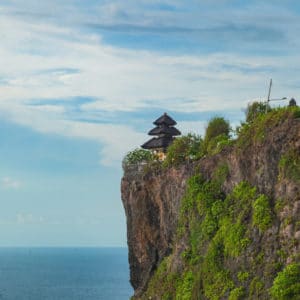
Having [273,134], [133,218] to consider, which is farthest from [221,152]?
[133,218]

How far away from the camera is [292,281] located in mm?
27891

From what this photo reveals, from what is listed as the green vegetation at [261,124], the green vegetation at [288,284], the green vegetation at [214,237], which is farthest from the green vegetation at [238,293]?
the green vegetation at [261,124]

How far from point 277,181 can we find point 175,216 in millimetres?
11816

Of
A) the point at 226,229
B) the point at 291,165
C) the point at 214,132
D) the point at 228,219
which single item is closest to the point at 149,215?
the point at 214,132

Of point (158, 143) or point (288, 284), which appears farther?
point (158, 143)

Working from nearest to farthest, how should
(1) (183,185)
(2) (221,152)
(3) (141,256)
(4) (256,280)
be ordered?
(4) (256,280), (2) (221,152), (1) (183,185), (3) (141,256)

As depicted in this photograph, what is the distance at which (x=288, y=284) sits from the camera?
91.6 ft

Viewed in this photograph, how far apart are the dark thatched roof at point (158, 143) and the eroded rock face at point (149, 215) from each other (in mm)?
2529

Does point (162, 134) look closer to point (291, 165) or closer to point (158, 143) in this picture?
point (158, 143)

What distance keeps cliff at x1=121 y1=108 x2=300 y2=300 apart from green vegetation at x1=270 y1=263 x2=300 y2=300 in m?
0.04

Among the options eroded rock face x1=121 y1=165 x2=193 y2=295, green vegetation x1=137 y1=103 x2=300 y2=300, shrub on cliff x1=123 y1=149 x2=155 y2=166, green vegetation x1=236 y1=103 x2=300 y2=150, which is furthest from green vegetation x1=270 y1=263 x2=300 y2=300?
shrub on cliff x1=123 y1=149 x2=155 y2=166

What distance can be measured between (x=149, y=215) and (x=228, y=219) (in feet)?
38.5

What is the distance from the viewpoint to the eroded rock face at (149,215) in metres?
42.3

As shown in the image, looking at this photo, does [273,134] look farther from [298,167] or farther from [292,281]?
[292,281]
